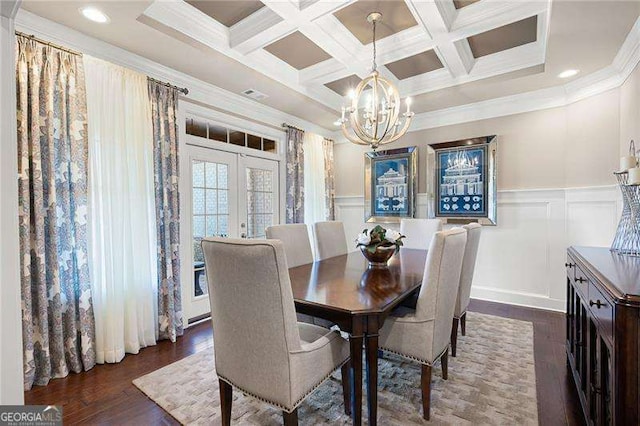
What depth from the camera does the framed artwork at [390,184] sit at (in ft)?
14.6

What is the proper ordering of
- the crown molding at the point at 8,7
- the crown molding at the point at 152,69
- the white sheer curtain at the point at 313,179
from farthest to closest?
the white sheer curtain at the point at 313,179 < the crown molding at the point at 152,69 < the crown molding at the point at 8,7

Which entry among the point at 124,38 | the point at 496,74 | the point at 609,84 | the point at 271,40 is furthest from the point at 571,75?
the point at 124,38

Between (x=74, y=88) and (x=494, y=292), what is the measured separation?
4.74m

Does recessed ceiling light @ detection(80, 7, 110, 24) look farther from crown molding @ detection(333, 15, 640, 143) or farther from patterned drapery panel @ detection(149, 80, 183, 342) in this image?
crown molding @ detection(333, 15, 640, 143)

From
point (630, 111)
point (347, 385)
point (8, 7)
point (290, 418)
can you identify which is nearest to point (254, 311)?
point (290, 418)

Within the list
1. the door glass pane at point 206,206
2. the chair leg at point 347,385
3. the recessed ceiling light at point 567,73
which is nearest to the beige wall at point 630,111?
the recessed ceiling light at point 567,73

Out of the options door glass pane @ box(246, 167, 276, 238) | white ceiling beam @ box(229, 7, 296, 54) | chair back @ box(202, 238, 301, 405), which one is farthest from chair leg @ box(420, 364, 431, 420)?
door glass pane @ box(246, 167, 276, 238)

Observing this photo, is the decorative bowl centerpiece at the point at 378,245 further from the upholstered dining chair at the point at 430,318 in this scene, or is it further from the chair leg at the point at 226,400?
the chair leg at the point at 226,400

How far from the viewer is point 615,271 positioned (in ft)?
4.43

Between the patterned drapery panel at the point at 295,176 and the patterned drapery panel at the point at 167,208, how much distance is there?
1658 millimetres

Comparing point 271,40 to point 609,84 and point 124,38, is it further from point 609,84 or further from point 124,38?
point 609,84

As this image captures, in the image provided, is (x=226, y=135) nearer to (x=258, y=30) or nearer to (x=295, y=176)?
(x=295, y=176)

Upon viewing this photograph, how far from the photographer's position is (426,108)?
163 inches

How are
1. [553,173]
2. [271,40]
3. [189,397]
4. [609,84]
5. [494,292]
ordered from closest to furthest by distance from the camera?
[189,397] < [271,40] < [609,84] < [553,173] < [494,292]
